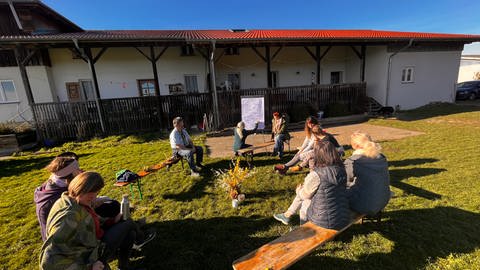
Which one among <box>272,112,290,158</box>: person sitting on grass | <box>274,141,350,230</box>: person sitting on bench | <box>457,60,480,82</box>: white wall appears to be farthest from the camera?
<box>457,60,480,82</box>: white wall

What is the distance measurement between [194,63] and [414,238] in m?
11.8

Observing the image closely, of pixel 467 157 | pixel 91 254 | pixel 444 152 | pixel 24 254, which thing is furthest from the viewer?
pixel 444 152

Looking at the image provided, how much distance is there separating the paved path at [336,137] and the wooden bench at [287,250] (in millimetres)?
4080

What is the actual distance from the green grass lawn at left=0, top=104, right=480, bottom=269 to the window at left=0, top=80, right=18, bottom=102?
718 cm

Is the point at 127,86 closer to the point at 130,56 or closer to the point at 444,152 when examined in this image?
the point at 130,56

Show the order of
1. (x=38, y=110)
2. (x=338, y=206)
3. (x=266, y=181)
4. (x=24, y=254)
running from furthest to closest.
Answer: (x=38, y=110) < (x=266, y=181) < (x=24, y=254) < (x=338, y=206)

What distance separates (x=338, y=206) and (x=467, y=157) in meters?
5.19

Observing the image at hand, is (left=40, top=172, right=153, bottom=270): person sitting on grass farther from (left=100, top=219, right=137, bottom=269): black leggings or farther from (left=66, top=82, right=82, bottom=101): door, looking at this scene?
(left=66, top=82, right=82, bottom=101): door

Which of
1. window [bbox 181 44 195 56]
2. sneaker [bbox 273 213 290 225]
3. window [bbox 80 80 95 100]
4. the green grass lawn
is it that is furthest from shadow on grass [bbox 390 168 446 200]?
window [bbox 80 80 95 100]

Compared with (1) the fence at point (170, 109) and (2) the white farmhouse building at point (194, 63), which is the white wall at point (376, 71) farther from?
(1) the fence at point (170, 109)

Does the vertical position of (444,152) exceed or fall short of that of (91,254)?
it falls short

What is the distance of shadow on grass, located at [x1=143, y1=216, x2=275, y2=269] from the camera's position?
2.55 m

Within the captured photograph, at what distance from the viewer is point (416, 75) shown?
512 inches

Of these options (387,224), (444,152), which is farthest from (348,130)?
(387,224)
